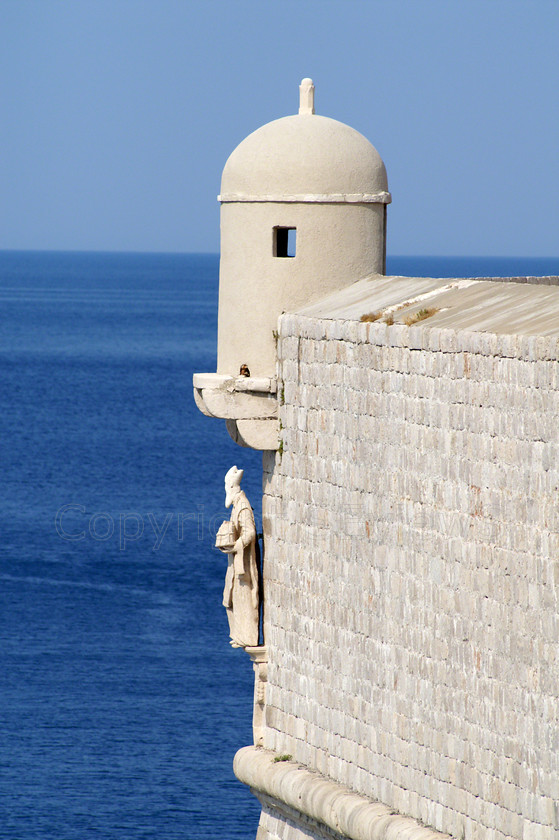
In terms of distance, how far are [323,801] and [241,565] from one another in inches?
88.9

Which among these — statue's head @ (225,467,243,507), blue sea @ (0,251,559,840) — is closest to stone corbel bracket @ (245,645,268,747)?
statue's head @ (225,467,243,507)

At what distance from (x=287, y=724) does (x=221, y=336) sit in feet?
11.4

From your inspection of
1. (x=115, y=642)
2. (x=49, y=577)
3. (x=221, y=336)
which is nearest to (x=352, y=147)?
(x=221, y=336)

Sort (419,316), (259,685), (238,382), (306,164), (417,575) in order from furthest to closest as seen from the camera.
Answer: (259,685) → (238,382) → (306,164) → (419,316) → (417,575)

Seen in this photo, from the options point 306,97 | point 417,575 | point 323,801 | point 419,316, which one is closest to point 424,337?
point 419,316

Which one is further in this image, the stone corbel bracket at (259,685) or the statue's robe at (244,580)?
the stone corbel bracket at (259,685)

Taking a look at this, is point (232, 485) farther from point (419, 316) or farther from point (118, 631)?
point (118, 631)

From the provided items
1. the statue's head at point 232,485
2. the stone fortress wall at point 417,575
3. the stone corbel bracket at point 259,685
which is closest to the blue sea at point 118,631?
the stone corbel bracket at point 259,685

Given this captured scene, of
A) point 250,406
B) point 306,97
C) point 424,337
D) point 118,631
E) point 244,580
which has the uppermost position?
point 306,97

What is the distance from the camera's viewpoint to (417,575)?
1220 centimetres

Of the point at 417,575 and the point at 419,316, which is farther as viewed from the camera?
the point at 419,316

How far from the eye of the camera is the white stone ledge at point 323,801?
12.4 meters

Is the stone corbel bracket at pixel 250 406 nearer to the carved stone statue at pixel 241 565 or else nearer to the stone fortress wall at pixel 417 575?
the stone fortress wall at pixel 417 575

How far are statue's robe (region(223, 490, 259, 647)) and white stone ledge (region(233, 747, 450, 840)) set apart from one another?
1.09 metres
